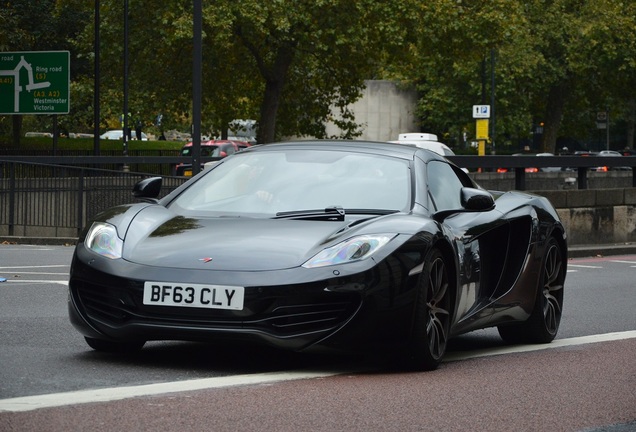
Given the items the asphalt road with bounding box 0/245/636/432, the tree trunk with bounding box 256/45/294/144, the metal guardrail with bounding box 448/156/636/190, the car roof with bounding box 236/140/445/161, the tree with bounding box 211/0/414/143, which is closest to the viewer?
the asphalt road with bounding box 0/245/636/432

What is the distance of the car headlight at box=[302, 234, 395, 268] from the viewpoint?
724 cm

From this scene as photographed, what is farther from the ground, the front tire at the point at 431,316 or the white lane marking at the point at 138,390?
the front tire at the point at 431,316

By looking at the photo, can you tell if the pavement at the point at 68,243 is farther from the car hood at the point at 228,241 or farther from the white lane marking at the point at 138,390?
the white lane marking at the point at 138,390

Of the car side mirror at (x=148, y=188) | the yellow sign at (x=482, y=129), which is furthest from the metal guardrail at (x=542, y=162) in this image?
the yellow sign at (x=482, y=129)

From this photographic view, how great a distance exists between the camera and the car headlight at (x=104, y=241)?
7508 mm

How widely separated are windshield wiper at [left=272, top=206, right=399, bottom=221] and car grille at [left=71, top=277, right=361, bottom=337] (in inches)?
29.1

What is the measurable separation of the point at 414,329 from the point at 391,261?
1.32ft

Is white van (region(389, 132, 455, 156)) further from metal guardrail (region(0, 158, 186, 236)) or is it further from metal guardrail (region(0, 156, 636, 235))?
metal guardrail (region(0, 158, 186, 236))

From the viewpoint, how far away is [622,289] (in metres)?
15.2

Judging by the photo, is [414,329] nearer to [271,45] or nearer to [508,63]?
[271,45]

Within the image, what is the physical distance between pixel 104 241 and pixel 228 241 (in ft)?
2.21

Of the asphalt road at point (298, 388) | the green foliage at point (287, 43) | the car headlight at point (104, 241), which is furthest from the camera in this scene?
the green foliage at point (287, 43)

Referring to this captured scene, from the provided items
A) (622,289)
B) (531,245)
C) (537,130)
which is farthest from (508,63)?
(531,245)

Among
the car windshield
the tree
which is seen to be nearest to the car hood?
the car windshield
